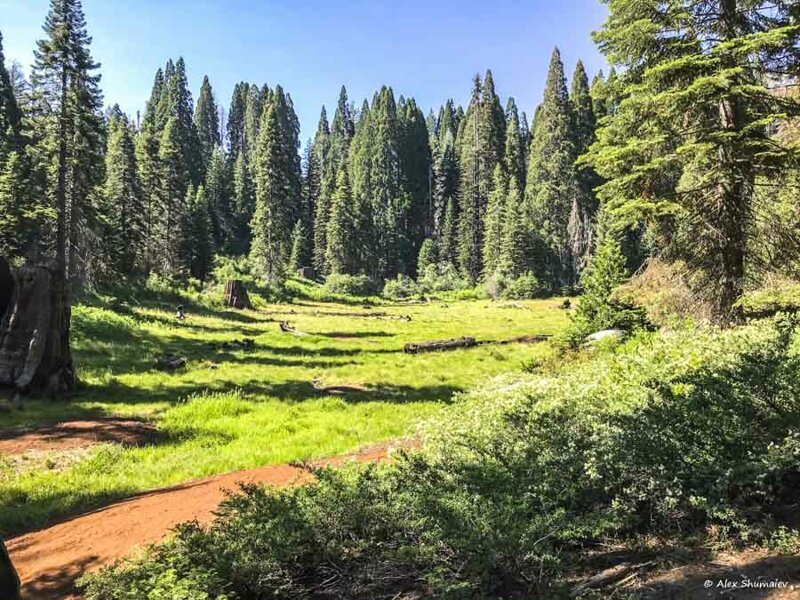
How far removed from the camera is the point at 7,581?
4293 millimetres

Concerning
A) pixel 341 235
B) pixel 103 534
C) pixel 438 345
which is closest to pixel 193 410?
pixel 103 534

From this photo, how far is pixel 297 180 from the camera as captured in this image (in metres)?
99.8

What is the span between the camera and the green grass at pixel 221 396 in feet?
31.9

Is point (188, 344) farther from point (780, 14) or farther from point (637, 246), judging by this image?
point (637, 246)

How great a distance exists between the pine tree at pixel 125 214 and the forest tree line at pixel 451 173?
0.95ft

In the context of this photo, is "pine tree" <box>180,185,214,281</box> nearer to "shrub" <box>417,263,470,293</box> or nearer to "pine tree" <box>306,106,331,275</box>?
"pine tree" <box>306,106,331,275</box>

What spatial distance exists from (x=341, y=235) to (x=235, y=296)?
3446 cm

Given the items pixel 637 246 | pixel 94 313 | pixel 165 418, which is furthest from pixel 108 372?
pixel 637 246

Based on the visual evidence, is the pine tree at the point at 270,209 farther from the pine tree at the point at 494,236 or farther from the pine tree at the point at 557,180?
the pine tree at the point at 557,180

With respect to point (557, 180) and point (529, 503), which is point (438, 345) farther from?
point (557, 180)

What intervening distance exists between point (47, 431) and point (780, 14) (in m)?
19.0

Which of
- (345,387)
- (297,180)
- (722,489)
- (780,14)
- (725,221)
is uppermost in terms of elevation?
(297,180)

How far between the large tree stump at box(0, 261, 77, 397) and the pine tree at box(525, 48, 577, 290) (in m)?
58.4

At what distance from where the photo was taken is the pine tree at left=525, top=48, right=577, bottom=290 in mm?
68000
